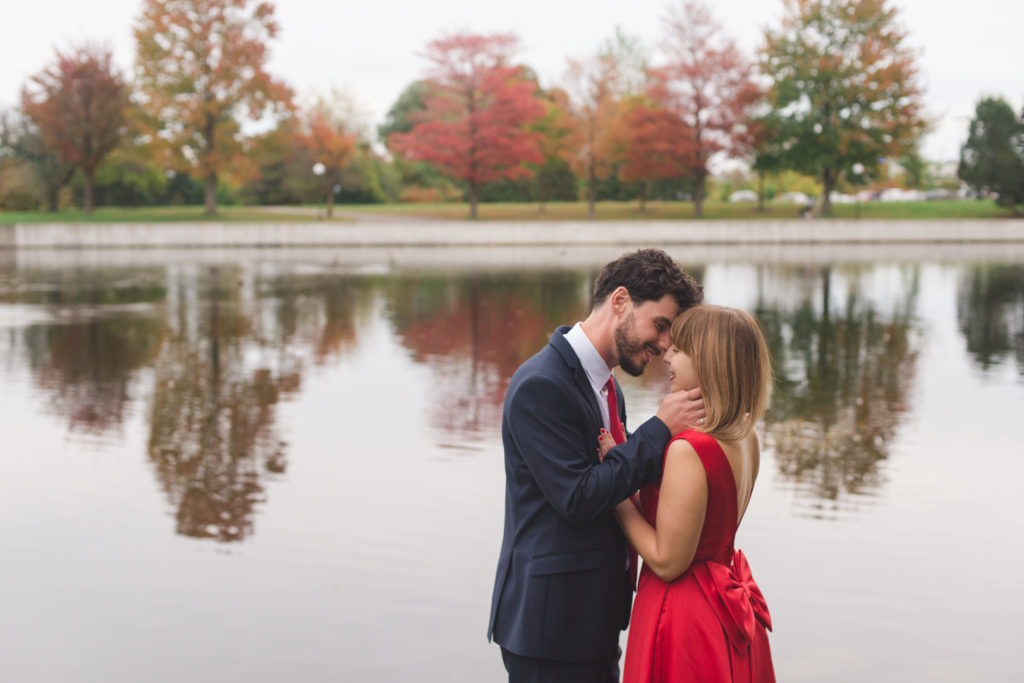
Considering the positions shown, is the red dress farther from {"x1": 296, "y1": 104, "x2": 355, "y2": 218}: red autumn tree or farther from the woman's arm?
{"x1": 296, "y1": 104, "x2": 355, "y2": 218}: red autumn tree

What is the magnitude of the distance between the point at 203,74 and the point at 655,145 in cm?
2259

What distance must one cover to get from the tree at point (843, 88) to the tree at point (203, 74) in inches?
1007

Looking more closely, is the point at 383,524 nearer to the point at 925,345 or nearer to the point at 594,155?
the point at 925,345

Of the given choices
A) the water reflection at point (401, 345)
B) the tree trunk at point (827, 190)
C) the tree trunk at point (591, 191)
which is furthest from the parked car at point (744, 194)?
the water reflection at point (401, 345)

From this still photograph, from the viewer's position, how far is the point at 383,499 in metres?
7.43

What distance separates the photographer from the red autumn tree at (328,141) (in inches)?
2141

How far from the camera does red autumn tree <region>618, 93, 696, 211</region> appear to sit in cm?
5234

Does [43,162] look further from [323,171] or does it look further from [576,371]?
[576,371]

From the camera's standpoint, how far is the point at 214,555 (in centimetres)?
638

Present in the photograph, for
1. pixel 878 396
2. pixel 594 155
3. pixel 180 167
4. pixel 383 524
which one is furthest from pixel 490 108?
pixel 383 524

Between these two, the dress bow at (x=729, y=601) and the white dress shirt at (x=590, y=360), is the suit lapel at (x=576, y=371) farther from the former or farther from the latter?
the dress bow at (x=729, y=601)

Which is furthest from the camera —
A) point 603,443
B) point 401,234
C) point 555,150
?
point 555,150

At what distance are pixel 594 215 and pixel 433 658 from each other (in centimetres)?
5083

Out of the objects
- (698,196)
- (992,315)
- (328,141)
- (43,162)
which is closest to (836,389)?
(992,315)
